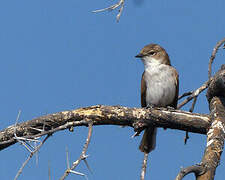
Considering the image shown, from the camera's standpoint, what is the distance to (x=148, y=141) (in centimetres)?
694

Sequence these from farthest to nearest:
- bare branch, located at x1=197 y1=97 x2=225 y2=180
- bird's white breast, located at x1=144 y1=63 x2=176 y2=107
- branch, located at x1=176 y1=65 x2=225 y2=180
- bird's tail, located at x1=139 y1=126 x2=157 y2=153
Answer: bird's white breast, located at x1=144 y1=63 x2=176 y2=107
bird's tail, located at x1=139 y1=126 x2=157 y2=153
bare branch, located at x1=197 y1=97 x2=225 y2=180
branch, located at x1=176 y1=65 x2=225 y2=180

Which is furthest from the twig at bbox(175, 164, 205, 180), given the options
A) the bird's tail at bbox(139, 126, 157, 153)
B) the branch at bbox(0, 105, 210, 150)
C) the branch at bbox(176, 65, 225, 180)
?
the bird's tail at bbox(139, 126, 157, 153)

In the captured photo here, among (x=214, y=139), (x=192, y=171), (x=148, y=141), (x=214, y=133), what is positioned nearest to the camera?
(x=192, y=171)

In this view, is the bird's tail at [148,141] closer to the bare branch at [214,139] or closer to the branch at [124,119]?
the branch at [124,119]

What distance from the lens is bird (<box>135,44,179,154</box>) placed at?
7.70 meters

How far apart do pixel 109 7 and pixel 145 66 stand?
138 inches

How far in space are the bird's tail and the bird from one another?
592mm

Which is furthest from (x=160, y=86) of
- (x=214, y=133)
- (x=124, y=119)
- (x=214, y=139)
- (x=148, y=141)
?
(x=214, y=139)

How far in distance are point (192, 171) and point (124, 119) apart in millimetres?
1707

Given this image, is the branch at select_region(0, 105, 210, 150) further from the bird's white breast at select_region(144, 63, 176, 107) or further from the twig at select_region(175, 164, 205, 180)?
the bird's white breast at select_region(144, 63, 176, 107)

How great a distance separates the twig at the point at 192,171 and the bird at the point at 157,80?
352cm

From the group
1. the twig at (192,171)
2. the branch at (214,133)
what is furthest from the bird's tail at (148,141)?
the twig at (192,171)

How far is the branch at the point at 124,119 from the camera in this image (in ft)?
17.8

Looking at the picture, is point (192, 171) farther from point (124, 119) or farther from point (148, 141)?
point (148, 141)
